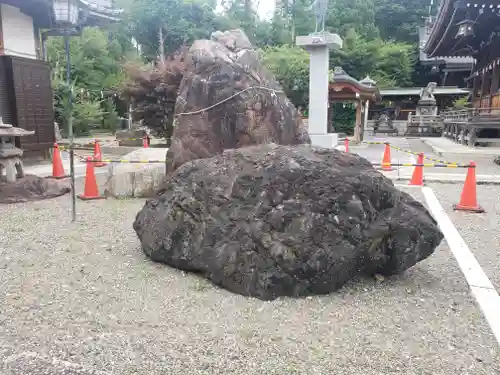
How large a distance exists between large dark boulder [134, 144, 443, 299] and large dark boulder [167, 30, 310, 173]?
242 cm

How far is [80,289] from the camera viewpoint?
334 cm

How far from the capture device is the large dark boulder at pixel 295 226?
322 cm

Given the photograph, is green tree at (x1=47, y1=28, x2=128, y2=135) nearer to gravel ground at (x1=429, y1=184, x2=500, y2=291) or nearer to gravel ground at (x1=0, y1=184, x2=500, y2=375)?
gravel ground at (x1=429, y1=184, x2=500, y2=291)

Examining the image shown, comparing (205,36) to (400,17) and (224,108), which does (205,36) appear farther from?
(224,108)

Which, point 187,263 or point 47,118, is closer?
point 187,263

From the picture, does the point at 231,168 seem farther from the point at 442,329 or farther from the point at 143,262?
the point at 442,329

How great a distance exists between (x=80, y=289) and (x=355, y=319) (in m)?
1.96

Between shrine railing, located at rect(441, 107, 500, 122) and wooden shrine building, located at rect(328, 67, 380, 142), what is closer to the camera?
shrine railing, located at rect(441, 107, 500, 122)

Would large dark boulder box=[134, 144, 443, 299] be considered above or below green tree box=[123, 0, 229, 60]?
below

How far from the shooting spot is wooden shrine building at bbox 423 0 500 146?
1225 centimetres

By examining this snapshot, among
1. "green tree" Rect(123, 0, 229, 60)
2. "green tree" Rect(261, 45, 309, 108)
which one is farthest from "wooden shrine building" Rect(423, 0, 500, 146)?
"green tree" Rect(123, 0, 229, 60)

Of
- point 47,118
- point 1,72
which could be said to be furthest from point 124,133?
point 1,72

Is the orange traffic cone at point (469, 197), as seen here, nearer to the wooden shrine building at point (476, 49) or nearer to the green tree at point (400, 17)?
the wooden shrine building at point (476, 49)

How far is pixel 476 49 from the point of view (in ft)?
58.3
